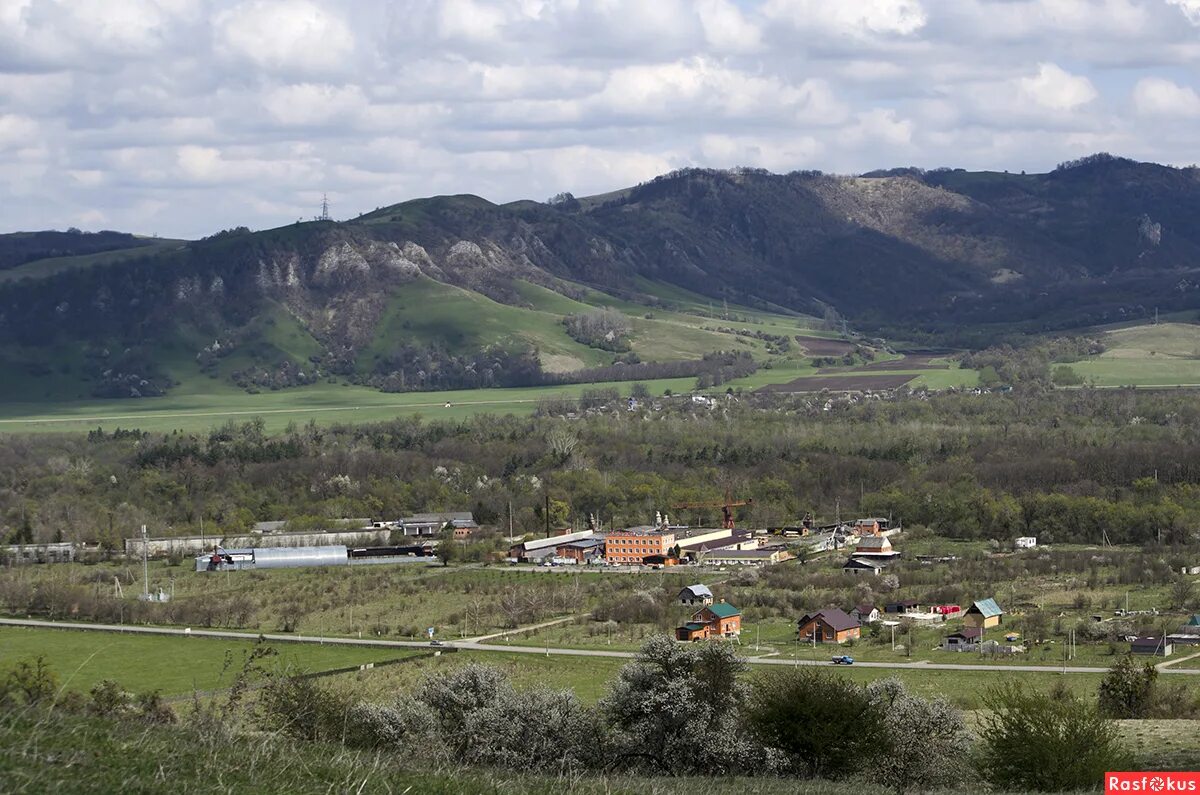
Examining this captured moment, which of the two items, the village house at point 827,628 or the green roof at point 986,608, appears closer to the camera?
the village house at point 827,628

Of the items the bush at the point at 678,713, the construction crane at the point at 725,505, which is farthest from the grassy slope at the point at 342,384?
the bush at the point at 678,713

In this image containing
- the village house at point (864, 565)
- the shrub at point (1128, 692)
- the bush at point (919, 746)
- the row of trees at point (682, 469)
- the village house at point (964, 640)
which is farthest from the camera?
the row of trees at point (682, 469)

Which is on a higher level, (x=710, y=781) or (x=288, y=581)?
(x=710, y=781)

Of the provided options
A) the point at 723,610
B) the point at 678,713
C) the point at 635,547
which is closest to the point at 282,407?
the point at 635,547

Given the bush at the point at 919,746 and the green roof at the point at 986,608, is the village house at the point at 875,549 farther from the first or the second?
the bush at the point at 919,746

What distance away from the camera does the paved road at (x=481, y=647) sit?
45438mm

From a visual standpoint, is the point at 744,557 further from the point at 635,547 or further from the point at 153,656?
the point at 153,656

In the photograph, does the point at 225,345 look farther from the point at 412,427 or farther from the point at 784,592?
the point at 784,592

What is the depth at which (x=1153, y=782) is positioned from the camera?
22.8 meters

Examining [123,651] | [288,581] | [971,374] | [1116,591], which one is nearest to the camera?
[123,651]

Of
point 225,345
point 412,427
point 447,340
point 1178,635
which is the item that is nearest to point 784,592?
point 1178,635

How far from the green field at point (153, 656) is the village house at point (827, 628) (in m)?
12.5

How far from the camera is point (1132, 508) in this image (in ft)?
256

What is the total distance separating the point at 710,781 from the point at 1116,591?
4063cm
